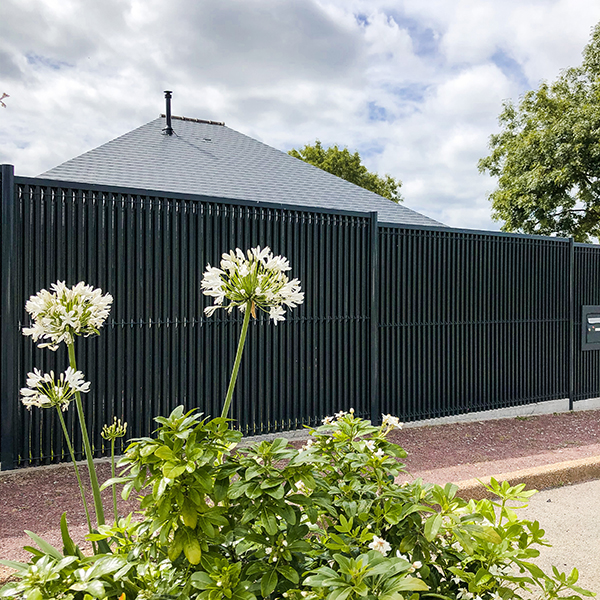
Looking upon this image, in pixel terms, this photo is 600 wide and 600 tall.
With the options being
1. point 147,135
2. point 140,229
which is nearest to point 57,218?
point 140,229

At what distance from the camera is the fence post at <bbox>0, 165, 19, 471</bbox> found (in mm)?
4477

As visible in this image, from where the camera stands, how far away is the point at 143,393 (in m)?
5.03

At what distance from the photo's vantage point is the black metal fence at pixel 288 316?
4668 millimetres

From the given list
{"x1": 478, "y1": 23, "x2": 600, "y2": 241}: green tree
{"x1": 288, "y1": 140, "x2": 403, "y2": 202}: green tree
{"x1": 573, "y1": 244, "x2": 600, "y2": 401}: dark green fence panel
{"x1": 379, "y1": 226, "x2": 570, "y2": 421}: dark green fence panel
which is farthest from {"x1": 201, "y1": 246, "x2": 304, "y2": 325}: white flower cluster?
{"x1": 288, "y1": 140, "x2": 403, "y2": 202}: green tree

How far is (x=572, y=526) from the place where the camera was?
373 centimetres

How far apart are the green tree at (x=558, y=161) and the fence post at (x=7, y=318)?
18.1 m

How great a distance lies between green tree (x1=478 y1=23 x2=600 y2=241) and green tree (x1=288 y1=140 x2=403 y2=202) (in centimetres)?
1237

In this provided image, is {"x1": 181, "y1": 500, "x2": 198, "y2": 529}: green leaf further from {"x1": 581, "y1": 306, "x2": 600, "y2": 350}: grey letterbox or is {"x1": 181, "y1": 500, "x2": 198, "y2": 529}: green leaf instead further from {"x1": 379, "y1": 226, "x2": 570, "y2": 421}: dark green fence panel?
{"x1": 581, "y1": 306, "x2": 600, "y2": 350}: grey letterbox

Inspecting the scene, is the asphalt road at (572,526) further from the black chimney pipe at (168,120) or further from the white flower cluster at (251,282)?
the black chimney pipe at (168,120)

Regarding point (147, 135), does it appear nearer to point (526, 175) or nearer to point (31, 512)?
point (31, 512)

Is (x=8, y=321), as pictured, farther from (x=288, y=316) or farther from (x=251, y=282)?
(x=251, y=282)

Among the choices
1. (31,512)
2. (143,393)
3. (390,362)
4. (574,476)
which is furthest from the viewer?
(390,362)

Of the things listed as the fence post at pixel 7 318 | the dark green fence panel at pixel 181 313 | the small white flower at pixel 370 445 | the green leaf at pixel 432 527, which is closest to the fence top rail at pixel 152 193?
the dark green fence panel at pixel 181 313

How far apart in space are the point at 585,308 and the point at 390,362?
4.08 meters
